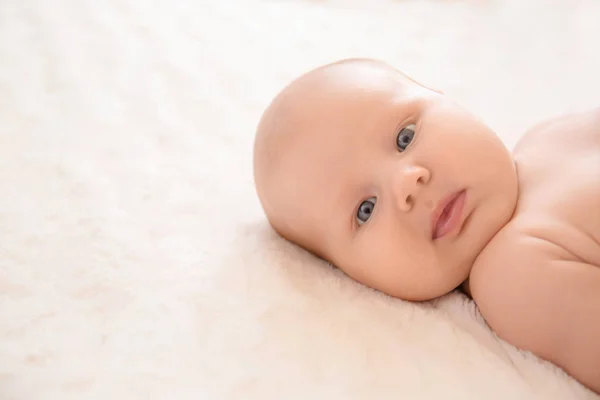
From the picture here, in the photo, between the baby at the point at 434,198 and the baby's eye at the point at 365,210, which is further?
the baby's eye at the point at 365,210

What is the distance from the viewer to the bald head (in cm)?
100

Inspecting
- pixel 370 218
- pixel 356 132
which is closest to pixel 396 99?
pixel 356 132

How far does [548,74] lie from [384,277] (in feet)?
2.89

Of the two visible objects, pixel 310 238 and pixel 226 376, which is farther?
pixel 310 238

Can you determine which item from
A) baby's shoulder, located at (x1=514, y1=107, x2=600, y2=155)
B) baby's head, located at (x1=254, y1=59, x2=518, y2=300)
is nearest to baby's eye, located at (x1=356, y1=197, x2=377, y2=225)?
baby's head, located at (x1=254, y1=59, x2=518, y2=300)

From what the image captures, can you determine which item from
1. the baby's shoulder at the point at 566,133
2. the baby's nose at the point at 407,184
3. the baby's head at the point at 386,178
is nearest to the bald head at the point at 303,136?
the baby's head at the point at 386,178

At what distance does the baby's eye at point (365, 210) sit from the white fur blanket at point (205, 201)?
0.34 ft

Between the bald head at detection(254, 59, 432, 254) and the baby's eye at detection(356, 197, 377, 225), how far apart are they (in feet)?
0.19

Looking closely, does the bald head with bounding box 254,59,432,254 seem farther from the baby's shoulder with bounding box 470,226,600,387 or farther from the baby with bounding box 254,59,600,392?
the baby's shoulder with bounding box 470,226,600,387

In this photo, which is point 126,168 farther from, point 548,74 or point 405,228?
point 548,74

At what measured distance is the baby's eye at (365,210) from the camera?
1.00 metres

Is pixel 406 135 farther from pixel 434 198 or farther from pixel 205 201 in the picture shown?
pixel 205 201

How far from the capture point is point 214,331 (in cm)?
91

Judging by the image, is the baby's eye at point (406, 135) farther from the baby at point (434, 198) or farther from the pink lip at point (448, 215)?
the pink lip at point (448, 215)
